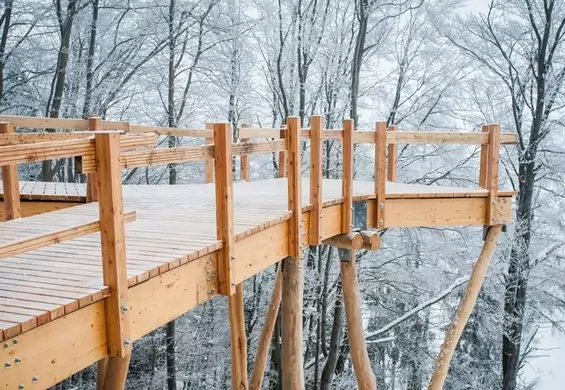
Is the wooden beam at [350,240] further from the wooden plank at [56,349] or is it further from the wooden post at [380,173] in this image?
the wooden plank at [56,349]

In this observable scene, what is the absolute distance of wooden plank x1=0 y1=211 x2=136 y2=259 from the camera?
214cm

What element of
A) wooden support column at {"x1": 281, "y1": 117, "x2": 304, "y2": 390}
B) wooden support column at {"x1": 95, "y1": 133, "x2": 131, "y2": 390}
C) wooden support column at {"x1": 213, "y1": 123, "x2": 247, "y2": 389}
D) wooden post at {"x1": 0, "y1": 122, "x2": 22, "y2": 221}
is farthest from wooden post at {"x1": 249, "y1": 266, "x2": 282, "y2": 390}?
wooden support column at {"x1": 95, "y1": 133, "x2": 131, "y2": 390}

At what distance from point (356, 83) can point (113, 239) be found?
8495 millimetres

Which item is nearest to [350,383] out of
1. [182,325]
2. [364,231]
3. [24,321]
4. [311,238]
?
[182,325]

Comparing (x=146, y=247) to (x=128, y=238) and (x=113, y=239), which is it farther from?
(x=113, y=239)

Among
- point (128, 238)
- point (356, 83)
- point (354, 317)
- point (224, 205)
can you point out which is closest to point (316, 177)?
point (224, 205)

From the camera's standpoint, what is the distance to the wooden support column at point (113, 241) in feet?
8.13

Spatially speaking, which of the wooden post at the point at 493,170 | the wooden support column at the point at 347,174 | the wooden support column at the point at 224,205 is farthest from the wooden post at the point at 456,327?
the wooden support column at the point at 224,205

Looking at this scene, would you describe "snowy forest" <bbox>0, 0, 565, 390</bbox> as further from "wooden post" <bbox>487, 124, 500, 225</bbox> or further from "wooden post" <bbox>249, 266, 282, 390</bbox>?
"wooden post" <bbox>487, 124, 500, 225</bbox>

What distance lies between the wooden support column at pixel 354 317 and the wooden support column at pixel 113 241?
13.4 ft

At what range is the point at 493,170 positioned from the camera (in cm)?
619

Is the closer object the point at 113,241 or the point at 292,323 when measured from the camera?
the point at 113,241

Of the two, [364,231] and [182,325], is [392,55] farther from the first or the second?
[182,325]

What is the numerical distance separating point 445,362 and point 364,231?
1881 mm
